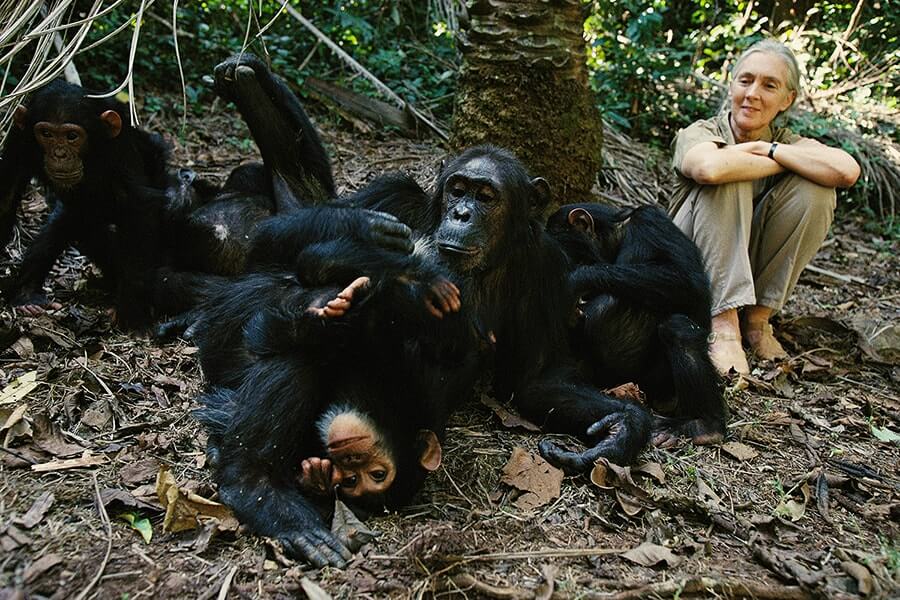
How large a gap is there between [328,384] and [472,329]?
0.87 meters

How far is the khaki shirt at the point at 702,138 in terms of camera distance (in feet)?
17.6

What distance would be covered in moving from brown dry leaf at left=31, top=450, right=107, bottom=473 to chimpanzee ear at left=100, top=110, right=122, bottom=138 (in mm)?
2459

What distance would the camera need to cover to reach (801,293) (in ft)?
22.0

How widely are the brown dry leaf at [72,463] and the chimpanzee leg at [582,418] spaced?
77.2 inches

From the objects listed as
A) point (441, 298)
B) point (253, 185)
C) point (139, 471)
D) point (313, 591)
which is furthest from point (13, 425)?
point (253, 185)

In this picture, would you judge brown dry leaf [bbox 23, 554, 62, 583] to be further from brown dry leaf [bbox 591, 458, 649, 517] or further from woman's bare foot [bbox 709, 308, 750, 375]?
woman's bare foot [bbox 709, 308, 750, 375]

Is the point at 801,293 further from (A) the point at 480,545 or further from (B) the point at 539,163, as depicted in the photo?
(A) the point at 480,545

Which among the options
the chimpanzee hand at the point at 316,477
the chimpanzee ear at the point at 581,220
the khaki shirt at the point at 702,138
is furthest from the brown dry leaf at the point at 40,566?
the khaki shirt at the point at 702,138

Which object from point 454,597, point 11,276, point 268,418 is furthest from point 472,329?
point 11,276

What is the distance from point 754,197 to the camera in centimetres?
551

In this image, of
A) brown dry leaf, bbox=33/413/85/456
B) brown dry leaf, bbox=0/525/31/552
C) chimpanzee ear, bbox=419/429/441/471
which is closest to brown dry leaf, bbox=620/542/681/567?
chimpanzee ear, bbox=419/429/441/471

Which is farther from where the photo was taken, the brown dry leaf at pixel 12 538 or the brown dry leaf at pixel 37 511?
the brown dry leaf at pixel 37 511

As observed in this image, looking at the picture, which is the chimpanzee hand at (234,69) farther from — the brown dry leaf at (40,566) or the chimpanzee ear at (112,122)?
the brown dry leaf at (40,566)

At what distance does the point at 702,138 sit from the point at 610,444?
2617mm
